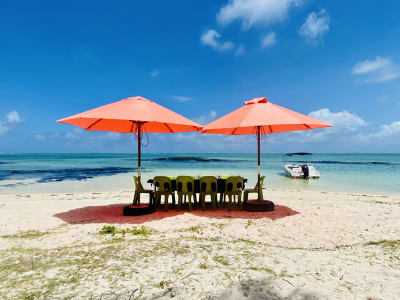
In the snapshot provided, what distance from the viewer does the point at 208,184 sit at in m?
6.48

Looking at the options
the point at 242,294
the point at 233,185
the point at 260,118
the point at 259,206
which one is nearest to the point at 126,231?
the point at 233,185

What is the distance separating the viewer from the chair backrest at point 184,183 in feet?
21.1

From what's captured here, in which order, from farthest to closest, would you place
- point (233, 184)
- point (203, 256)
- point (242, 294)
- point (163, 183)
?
point (233, 184)
point (163, 183)
point (203, 256)
point (242, 294)

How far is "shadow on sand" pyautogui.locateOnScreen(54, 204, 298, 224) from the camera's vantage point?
586 centimetres

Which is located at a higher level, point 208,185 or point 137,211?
point 208,185

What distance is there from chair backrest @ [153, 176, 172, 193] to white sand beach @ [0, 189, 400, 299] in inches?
25.8

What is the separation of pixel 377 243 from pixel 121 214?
18.4 ft

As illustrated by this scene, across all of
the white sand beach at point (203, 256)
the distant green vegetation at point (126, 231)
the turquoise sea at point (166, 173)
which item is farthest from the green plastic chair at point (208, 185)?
the turquoise sea at point (166, 173)

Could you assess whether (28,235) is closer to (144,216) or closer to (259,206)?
(144,216)

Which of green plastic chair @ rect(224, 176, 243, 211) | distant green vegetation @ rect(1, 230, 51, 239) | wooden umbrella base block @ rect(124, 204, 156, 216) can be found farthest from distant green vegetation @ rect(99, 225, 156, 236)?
green plastic chair @ rect(224, 176, 243, 211)

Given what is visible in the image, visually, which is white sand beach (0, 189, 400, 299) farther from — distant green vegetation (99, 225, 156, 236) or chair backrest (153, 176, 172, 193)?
chair backrest (153, 176, 172, 193)

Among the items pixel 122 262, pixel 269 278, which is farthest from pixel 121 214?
pixel 269 278

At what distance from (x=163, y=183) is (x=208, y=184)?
1.18 m

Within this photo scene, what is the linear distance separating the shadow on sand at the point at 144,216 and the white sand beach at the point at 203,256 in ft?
0.17
